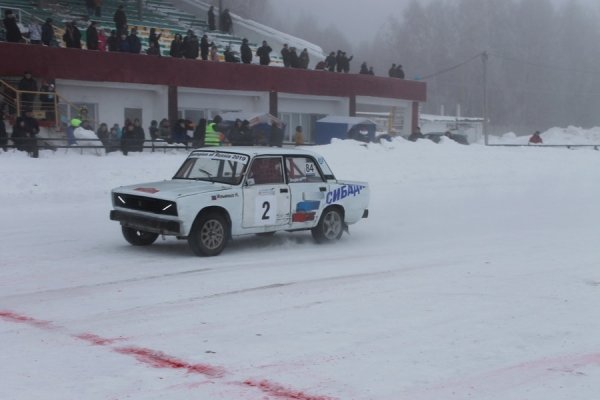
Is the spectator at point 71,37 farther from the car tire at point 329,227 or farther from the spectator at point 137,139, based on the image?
the car tire at point 329,227

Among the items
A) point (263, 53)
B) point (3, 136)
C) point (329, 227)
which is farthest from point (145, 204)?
point (263, 53)

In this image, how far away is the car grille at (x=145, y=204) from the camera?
36.3 ft

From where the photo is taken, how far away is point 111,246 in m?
12.3

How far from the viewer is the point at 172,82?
29.8 metres

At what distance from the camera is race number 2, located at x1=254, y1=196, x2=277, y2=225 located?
12.0 meters

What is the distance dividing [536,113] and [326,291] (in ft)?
323

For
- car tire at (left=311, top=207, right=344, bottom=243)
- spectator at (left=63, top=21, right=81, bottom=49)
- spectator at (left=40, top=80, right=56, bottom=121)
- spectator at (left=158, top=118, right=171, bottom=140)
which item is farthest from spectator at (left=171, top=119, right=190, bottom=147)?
car tire at (left=311, top=207, right=344, bottom=243)

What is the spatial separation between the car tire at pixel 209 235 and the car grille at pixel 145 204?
418 millimetres

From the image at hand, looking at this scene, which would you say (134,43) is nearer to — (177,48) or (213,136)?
(177,48)

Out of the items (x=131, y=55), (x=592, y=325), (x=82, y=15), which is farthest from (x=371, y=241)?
(x=82, y=15)

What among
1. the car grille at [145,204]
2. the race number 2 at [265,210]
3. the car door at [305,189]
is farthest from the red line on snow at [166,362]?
the car door at [305,189]

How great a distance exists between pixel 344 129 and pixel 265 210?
20.0 m

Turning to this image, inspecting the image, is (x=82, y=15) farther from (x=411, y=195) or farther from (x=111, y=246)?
(x=111, y=246)

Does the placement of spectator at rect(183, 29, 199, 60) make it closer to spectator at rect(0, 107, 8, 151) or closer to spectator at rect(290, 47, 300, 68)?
spectator at rect(290, 47, 300, 68)
